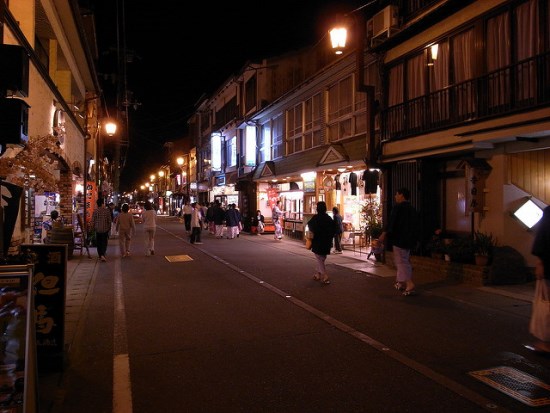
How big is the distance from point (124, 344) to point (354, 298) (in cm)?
475

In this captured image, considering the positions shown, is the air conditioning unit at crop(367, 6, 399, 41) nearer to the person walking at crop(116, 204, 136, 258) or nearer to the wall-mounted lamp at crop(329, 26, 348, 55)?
the wall-mounted lamp at crop(329, 26, 348, 55)

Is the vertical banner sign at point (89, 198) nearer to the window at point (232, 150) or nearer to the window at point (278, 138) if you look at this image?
the window at point (278, 138)

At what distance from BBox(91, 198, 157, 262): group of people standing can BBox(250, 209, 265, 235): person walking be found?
9.50m

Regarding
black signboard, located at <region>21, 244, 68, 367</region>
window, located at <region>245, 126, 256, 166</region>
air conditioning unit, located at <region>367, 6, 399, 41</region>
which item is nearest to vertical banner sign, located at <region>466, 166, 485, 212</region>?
air conditioning unit, located at <region>367, 6, 399, 41</region>

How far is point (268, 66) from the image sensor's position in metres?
28.7

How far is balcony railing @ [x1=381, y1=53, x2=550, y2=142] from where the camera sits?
9.83 meters

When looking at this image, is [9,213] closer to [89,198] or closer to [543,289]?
[543,289]

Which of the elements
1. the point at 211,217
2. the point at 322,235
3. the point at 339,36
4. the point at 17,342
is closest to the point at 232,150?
the point at 211,217

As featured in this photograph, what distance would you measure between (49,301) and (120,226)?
11.0 m

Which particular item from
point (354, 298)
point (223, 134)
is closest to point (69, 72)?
point (354, 298)

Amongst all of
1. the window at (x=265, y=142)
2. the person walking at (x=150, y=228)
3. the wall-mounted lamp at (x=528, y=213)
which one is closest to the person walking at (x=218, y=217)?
the window at (x=265, y=142)

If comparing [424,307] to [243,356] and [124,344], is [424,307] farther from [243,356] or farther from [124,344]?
[124,344]

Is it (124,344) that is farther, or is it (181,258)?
(181,258)

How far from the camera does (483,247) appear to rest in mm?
10859
